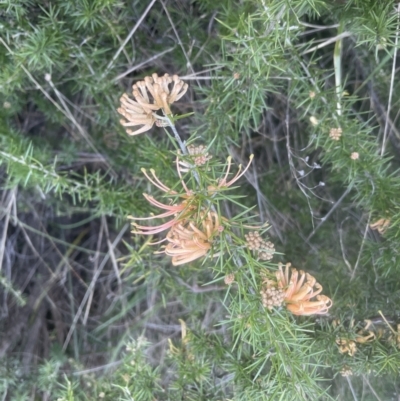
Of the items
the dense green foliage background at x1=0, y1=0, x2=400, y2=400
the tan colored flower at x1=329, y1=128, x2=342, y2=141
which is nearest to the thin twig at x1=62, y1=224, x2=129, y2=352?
the dense green foliage background at x1=0, y1=0, x2=400, y2=400

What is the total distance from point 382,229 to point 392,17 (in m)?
0.45

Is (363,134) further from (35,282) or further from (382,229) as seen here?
(35,282)

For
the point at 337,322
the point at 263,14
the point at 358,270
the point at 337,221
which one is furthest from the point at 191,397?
the point at 263,14

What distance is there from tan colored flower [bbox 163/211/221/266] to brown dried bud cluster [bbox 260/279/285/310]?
119 mm

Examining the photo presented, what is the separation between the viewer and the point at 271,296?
0.82m

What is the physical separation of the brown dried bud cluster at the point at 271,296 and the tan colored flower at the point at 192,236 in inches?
4.7

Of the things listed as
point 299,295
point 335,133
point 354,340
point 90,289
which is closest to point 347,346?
point 354,340

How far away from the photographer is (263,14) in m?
0.89

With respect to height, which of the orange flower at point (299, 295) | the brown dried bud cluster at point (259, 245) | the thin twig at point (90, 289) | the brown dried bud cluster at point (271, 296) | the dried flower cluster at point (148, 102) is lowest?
the thin twig at point (90, 289)

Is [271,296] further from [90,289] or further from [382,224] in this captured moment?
[90,289]

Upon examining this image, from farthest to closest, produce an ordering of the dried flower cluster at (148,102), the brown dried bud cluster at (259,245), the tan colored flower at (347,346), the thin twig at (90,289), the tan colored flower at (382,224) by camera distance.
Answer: the thin twig at (90,289) → the tan colored flower at (382,224) → the tan colored flower at (347,346) → the brown dried bud cluster at (259,245) → the dried flower cluster at (148,102)

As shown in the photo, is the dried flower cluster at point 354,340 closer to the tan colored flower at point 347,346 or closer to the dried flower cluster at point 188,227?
the tan colored flower at point 347,346

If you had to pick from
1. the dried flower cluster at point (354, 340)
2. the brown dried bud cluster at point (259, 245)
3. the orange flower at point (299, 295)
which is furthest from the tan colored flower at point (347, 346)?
the brown dried bud cluster at point (259, 245)

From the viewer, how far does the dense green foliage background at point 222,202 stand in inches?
39.9
